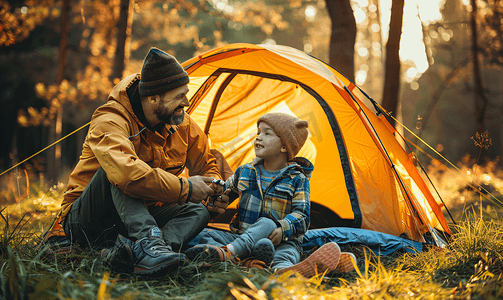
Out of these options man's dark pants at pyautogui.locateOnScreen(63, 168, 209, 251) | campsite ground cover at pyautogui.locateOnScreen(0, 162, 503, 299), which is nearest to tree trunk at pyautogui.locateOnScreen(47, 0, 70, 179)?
campsite ground cover at pyautogui.locateOnScreen(0, 162, 503, 299)

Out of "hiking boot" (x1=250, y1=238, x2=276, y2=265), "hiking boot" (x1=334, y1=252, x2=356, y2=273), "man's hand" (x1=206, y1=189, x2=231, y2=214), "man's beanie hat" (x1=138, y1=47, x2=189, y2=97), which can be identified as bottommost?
"hiking boot" (x1=334, y1=252, x2=356, y2=273)

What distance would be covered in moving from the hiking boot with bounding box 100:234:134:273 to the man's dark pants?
78 mm

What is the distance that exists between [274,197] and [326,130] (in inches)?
54.9

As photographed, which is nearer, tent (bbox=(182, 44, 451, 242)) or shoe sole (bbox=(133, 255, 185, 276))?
shoe sole (bbox=(133, 255, 185, 276))

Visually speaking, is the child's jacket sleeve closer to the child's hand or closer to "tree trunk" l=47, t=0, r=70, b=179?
the child's hand

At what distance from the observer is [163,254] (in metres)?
1.64

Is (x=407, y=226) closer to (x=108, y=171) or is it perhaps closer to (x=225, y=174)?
(x=225, y=174)

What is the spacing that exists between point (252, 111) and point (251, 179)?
4.83 feet

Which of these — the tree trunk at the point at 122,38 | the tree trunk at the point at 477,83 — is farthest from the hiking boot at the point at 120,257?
the tree trunk at the point at 477,83

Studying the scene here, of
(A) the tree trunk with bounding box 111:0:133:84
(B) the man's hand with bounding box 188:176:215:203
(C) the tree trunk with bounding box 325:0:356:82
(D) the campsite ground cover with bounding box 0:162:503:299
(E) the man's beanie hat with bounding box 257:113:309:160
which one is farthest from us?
(A) the tree trunk with bounding box 111:0:133:84

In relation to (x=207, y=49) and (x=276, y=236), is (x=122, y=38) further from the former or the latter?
(x=207, y=49)

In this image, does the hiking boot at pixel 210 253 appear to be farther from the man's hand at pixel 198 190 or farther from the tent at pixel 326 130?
the tent at pixel 326 130

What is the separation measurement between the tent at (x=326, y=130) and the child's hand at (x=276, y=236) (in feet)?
3.46

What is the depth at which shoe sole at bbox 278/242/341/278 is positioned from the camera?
181cm
